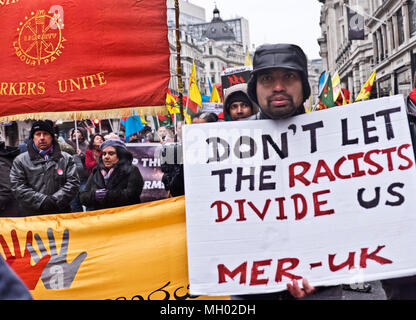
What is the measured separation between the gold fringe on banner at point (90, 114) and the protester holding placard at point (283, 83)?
130cm

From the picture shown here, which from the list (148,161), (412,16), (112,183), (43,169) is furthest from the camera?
(412,16)

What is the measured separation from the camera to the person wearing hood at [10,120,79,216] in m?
4.90

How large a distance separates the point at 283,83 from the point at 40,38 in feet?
7.12

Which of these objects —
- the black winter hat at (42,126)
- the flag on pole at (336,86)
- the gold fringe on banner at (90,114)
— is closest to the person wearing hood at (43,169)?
the black winter hat at (42,126)

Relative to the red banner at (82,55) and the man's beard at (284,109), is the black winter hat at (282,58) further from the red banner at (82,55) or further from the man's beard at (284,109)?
the red banner at (82,55)

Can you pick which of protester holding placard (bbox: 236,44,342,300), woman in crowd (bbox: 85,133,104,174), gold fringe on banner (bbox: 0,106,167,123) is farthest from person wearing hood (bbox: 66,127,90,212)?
protester holding placard (bbox: 236,44,342,300)

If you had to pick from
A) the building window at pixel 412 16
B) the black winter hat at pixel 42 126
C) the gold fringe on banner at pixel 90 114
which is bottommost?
the gold fringe on banner at pixel 90 114

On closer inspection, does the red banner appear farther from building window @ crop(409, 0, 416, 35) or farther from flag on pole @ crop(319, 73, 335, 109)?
building window @ crop(409, 0, 416, 35)

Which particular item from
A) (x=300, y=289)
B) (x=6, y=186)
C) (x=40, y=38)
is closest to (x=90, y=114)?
(x=40, y=38)

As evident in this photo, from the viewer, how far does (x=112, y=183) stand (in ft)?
15.2

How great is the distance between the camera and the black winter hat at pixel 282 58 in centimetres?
288

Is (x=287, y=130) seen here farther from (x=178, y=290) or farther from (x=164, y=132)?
(x=164, y=132)

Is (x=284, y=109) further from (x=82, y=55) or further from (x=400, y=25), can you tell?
(x=400, y=25)

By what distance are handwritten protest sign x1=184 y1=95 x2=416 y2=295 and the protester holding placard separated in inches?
2.9
